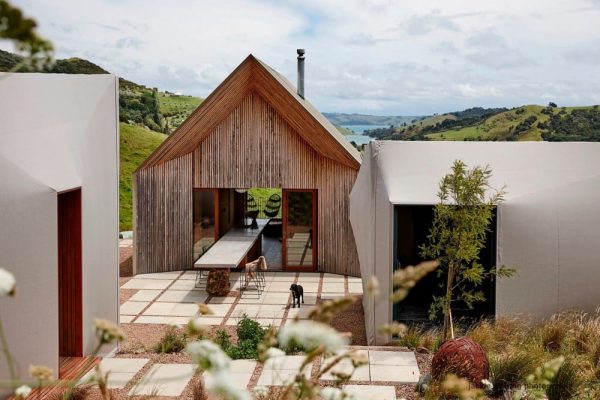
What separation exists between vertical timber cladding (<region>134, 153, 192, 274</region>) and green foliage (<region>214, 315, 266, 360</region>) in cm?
656

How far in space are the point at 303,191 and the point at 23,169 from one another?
10.0 meters

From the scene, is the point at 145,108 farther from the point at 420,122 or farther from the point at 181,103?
the point at 420,122

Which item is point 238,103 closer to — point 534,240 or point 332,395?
point 534,240

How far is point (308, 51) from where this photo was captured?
64.6 feet

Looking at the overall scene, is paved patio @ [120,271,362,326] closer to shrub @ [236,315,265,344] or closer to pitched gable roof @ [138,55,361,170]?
shrub @ [236,315,265,344]

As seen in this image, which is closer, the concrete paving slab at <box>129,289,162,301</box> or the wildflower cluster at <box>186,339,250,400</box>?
the wildflower cluster at <box>186,339,250,400</box>

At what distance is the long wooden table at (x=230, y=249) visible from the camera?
1326 centimetres

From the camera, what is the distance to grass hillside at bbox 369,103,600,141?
48931 millimetres

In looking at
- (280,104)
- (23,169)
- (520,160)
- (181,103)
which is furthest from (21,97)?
(181,103)

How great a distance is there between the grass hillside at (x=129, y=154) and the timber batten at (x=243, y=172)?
12595 millimetres

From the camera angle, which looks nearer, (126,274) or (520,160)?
(520,160)

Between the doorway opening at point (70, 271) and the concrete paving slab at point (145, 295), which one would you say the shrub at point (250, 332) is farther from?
the concrete paving slab at point (145, 295)

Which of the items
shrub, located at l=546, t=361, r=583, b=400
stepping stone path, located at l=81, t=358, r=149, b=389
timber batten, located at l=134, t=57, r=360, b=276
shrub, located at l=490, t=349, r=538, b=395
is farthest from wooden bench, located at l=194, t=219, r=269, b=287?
shrub, located at l=546, t=361, r=583, b=400

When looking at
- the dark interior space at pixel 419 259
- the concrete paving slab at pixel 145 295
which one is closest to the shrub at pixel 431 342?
the dark interior space at pixel 419 259
